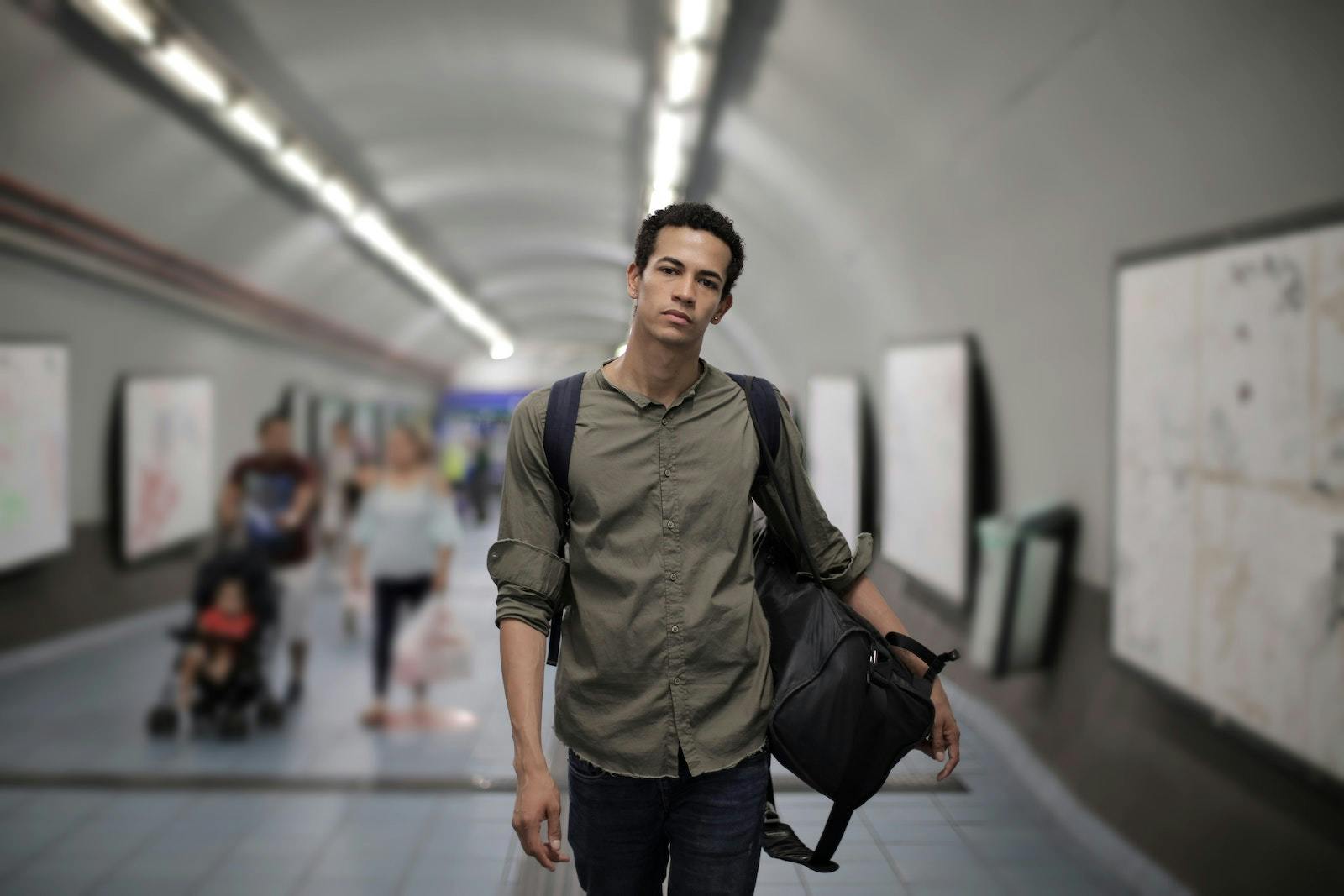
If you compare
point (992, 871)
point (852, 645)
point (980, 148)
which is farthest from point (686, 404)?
point (980, 148)

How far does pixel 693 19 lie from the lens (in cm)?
424

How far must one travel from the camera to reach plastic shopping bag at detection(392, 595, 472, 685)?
4125 millimetres

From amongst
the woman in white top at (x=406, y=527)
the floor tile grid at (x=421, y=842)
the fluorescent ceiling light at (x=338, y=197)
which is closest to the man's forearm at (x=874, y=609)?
the floor tile grid at (x=421, y=842)

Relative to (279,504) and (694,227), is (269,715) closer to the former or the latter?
(279,504)

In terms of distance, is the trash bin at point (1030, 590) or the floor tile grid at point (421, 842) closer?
the floor tile grid at point (421, 842)

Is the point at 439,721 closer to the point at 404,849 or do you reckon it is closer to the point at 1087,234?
the point at 404,849

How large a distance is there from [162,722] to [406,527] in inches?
61.8

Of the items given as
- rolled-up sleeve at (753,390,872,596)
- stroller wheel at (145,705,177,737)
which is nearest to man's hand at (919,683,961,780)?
rolled-up sleeve at (753,390,872,596)

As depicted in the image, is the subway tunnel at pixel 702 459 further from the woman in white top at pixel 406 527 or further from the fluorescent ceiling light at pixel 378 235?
the fluorescent ceiling light at pixel 378 235

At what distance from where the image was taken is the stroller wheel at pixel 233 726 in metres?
4.59

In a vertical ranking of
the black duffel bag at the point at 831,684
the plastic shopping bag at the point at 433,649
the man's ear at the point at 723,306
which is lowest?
the plastic shopping bag at the point at 433,649

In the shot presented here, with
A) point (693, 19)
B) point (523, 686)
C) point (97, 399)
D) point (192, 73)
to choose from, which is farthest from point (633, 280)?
point (97, 399)

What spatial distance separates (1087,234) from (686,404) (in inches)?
109

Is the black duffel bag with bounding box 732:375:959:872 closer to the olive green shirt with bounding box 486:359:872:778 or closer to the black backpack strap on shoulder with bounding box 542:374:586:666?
the olive green shirt with bounding box 486:359:872:778
